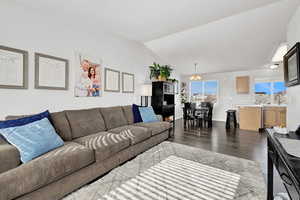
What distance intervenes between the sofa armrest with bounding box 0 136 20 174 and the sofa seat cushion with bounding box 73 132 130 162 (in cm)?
66

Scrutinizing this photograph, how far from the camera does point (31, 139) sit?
1.48 m

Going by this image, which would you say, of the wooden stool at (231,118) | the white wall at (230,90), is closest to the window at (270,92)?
the white wall at (230,90)

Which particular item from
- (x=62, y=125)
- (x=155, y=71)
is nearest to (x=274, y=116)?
(x=155, y=71)

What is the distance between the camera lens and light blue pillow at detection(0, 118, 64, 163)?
1.41 metres

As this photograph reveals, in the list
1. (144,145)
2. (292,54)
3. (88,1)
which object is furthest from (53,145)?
(292,54)

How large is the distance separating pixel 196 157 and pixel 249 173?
0.76 metres

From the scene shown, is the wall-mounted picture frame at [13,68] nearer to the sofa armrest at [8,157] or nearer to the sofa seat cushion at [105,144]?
the sofa armrest at [8,157]

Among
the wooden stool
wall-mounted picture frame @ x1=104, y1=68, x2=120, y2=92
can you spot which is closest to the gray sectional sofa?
wall-mounted picture frame @ x1=104, y1=68, x2=120, y2=92

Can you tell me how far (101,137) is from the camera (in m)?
2.14

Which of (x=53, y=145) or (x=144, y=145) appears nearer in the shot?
(x=53, y=145)

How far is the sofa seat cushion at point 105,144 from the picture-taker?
1781 mm

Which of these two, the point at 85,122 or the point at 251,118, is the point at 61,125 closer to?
the point at 85,122

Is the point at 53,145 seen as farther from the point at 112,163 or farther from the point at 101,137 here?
the point at 112,163

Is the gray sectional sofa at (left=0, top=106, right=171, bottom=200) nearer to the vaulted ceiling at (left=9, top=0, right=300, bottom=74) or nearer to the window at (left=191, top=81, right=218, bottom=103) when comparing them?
the vaulted ceiling at (left=9, top=0, right=300, bottom=74)
